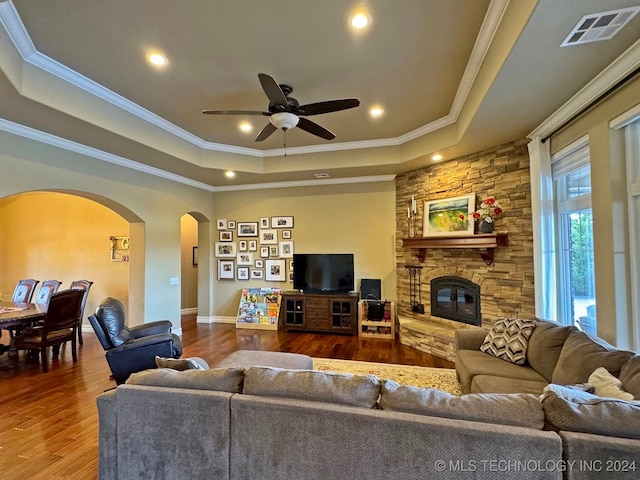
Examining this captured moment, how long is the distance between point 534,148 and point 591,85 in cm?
111

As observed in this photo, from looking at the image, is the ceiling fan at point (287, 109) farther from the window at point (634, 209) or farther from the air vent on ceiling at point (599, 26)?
the window at point (634, 209)

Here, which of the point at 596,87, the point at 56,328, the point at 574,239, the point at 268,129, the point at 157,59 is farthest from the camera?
the point at 56,328

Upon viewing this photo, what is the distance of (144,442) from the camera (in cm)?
173

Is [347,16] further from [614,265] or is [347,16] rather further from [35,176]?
[35,176]

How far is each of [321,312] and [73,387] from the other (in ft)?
12.3

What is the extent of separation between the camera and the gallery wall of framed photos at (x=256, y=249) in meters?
6.68

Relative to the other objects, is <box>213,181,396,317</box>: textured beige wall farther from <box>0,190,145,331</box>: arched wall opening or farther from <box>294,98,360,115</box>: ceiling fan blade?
<box>294,98,360,115</box>: ceiling fan blade

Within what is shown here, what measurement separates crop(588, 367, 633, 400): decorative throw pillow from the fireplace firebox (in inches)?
110

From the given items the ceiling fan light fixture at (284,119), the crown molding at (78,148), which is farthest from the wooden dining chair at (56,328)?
the ceiling fan light fixture at (284,119)

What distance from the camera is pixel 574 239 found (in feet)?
11.4

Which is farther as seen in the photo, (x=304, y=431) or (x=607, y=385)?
(x=607, y=385)

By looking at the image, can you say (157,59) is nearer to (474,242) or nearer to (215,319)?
(474,242)

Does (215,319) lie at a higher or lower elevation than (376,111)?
lower

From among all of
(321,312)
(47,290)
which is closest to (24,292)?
(47,290)
